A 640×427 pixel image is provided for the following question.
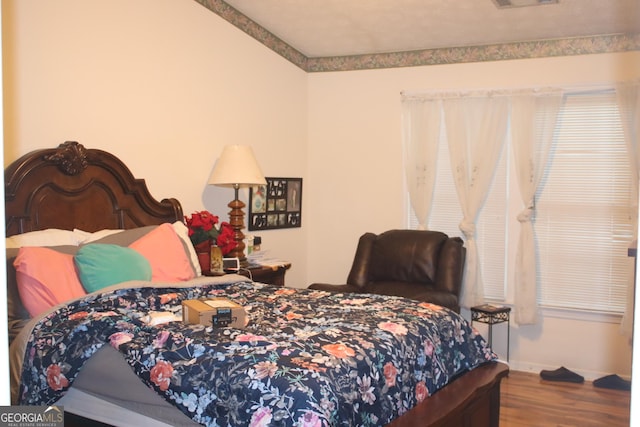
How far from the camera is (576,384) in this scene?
186 inches

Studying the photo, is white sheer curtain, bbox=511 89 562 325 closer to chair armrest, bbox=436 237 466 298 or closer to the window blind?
the window blind

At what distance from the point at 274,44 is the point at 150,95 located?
1.62 metres

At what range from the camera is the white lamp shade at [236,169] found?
4.09 metres

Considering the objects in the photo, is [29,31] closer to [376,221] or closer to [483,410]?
[483,410]

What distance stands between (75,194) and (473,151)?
325 cm

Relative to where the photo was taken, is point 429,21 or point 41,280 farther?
point 429,21

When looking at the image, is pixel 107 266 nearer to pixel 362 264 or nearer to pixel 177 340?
pixel 177 340

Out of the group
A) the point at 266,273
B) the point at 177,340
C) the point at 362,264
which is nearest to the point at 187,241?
the point at 266,273

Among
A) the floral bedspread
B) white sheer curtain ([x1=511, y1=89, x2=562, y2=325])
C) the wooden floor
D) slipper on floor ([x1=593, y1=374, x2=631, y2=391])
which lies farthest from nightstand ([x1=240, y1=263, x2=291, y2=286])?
slipper on floor ([x1=593, y1=374, x2=631, y2=391])

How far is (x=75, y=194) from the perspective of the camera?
3244 mm

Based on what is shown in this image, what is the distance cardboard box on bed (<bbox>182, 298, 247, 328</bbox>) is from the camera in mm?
2475

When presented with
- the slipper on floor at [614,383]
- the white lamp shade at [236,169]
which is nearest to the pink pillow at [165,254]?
the white lamp shade at [236,169]

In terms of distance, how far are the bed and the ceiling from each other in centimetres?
185

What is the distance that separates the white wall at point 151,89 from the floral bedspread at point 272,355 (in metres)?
1.06
